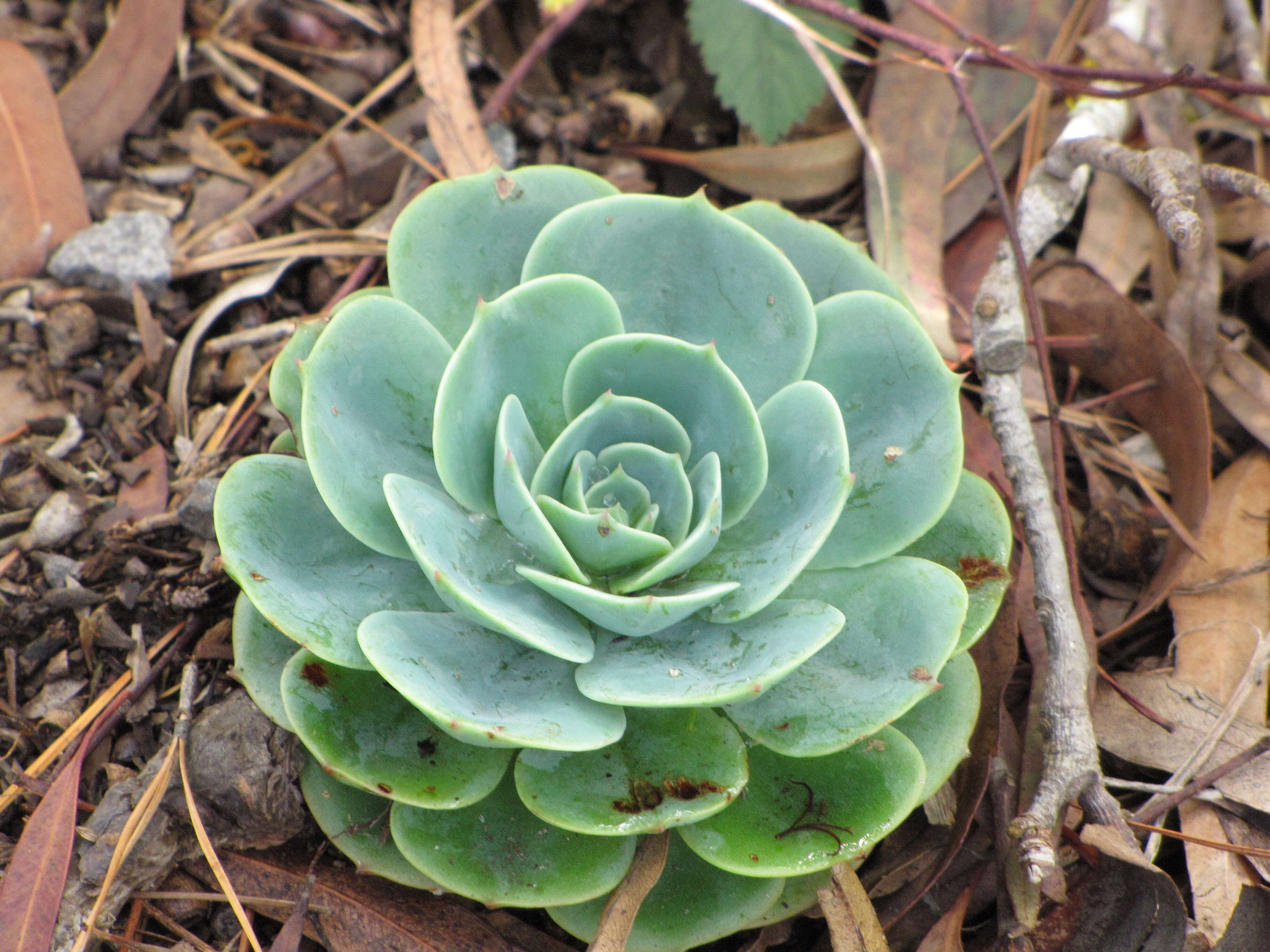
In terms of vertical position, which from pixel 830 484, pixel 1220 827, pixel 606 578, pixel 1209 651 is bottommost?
pixel 1220 827

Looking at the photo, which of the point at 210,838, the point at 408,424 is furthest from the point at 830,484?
the point at 210,838

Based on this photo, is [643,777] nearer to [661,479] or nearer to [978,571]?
[661,479]

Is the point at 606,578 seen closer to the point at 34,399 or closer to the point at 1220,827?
the point at 1220,827

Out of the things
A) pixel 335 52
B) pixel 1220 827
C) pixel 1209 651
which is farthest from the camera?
pixel 335 52

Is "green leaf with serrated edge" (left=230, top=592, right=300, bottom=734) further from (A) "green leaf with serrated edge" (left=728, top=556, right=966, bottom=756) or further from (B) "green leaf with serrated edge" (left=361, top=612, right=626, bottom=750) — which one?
(A) "green leaf with serrated edge" (left=728, top=556, right=966, bottom=756)

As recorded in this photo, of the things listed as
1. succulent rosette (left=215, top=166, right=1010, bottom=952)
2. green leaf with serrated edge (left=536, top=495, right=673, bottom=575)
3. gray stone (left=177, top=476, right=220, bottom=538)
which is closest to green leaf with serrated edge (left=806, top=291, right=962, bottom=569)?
succulent rosette (left=215, top=166, right=1010, bottom=952)
